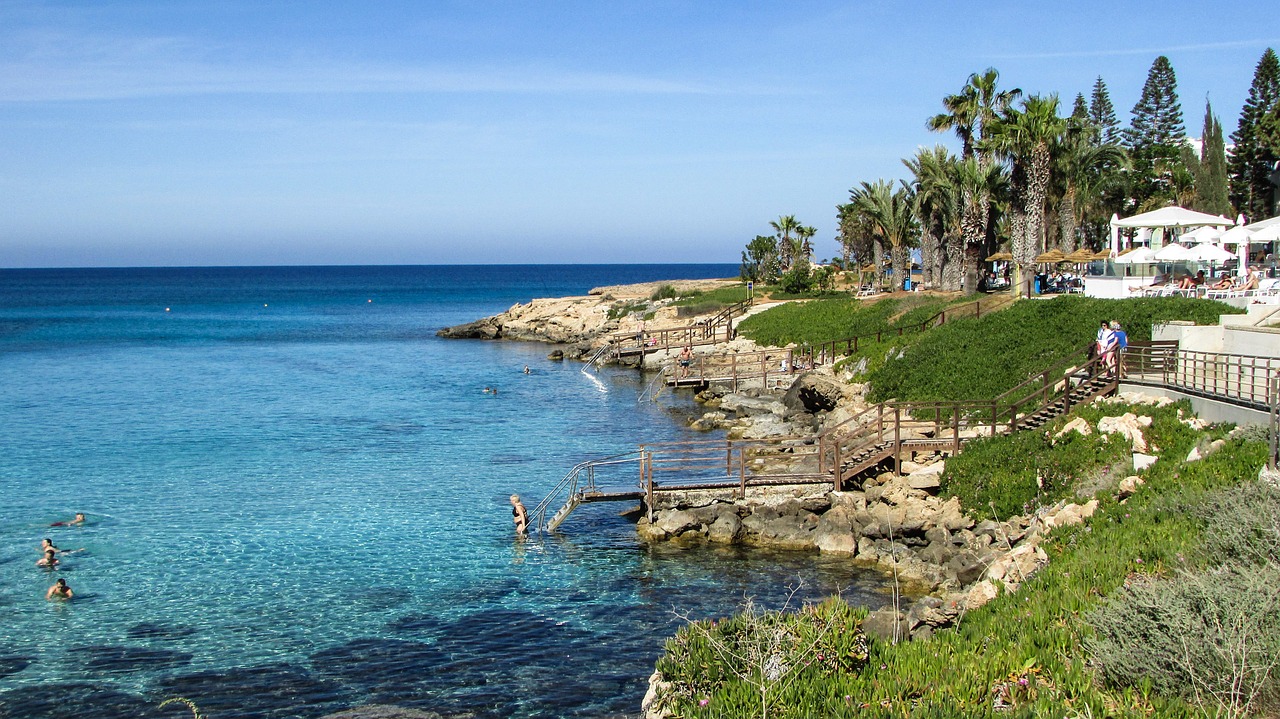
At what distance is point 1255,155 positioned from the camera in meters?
59.0

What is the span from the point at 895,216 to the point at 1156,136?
2934 centimetres

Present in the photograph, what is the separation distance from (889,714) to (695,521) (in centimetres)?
1404

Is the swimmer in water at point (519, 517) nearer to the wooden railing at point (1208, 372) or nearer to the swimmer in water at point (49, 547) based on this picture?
the swimmer in water at point (49, 547)

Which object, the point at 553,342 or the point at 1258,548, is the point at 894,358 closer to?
the point at 1258,548

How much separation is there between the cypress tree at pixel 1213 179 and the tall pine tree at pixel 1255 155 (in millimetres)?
1437

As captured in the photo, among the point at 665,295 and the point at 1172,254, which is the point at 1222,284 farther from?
the point at 665,295

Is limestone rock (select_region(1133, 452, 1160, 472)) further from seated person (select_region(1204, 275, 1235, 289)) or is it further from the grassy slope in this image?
seated person (select_region(1204, 275, 1235, 289))

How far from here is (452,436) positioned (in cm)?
3841

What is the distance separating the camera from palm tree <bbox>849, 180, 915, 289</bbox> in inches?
2469

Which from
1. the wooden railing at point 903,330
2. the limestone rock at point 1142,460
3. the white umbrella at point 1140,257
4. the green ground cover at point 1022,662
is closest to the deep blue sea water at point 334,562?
the green ground cover at point 1022,662

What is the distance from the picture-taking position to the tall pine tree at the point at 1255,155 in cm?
5878

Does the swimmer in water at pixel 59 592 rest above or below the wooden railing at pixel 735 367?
below

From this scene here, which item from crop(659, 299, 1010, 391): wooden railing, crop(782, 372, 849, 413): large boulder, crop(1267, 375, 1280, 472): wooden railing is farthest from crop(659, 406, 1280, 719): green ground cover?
crop(659, 299, 1010, 391): wooden railing

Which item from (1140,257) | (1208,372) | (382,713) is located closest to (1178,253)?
(1140,257)
